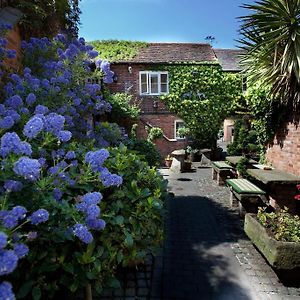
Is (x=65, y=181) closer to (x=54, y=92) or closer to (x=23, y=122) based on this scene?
(x=23, y=122)

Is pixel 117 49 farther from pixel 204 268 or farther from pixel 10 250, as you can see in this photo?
pixel 10 250

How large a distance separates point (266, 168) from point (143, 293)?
5.35 metres

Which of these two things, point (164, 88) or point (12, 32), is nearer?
point (12, 32)

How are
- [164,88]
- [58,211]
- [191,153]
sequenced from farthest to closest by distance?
[164,88] → [191,153] → [58,211]

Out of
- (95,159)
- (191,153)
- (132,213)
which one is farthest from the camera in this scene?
(191,153)

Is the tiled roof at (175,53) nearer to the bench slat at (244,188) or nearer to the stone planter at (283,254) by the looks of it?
the bench slat at (244,188)

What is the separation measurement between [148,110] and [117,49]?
451cm

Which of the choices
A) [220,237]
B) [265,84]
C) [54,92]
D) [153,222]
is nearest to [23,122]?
[54,92]

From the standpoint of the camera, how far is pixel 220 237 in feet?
A: 18.2

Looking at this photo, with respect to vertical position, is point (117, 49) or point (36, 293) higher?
point (117, 49)

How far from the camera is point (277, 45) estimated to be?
22.4 ft

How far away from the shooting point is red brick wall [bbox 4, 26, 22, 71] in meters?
4.53

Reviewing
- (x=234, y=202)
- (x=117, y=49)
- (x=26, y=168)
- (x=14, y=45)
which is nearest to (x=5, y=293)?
(x=26, y=168)

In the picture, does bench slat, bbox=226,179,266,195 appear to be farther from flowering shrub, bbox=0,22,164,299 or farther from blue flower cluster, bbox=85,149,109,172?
blue flower cluster, bbox=85,149,109,172
